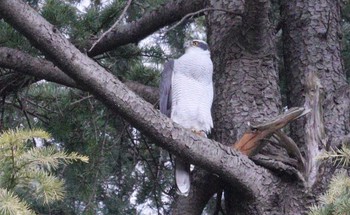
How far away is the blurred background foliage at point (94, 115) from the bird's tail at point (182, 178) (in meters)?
0.60

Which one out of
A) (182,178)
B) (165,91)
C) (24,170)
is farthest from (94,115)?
(24,170)

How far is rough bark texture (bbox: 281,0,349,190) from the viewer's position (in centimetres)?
322

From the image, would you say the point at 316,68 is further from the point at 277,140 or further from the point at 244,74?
the point at 277,140

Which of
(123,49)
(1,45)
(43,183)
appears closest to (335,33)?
(123,49)

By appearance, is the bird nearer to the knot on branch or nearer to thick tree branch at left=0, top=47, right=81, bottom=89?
the knot on branch

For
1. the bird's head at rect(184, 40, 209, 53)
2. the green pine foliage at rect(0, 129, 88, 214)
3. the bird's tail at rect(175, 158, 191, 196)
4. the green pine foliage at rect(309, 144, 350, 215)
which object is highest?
the bird's head at rect(184, 40, 209, 53)

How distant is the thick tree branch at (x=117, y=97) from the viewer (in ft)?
8.70

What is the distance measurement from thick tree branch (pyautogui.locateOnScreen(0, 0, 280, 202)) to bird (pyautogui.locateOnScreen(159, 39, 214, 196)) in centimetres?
68

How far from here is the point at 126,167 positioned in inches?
197

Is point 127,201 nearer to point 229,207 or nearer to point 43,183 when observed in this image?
point 229,207

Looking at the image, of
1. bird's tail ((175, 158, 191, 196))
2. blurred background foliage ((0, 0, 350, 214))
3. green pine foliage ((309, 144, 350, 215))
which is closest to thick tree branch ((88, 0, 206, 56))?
blurred background foliage ((0, 0, 350, 214))

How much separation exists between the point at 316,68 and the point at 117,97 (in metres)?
1.41

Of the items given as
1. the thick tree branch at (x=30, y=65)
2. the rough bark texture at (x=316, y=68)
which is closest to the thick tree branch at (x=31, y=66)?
the thick tree branch at (x=30, y=65)

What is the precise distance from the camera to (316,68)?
3682 millimetres
